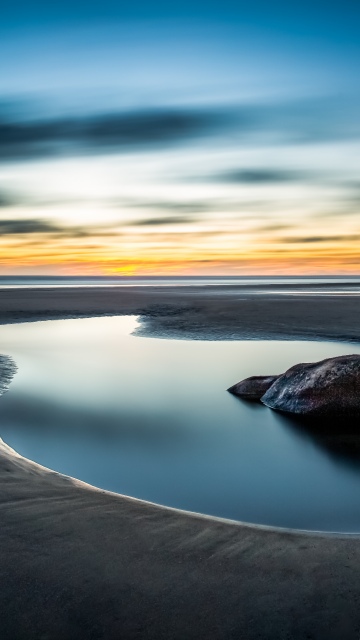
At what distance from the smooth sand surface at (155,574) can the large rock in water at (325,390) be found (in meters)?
4.07

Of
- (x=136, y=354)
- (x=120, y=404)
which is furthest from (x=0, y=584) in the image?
(x=136, y=354)

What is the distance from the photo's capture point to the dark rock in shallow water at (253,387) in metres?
9.30

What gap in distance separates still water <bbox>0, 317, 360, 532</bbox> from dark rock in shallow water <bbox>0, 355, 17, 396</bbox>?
0.60 ft

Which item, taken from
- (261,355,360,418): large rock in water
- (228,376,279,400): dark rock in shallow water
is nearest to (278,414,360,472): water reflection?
(261,355,360,418): large rock in water

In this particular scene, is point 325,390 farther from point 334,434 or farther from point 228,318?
point 228,318

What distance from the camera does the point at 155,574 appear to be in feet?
10.2

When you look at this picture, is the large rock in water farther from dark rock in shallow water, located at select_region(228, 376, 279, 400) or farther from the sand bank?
the sand bank

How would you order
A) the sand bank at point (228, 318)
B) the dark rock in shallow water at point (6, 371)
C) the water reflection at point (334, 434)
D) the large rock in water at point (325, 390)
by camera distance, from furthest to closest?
the sand bank at point (228, 318), the dark rock in shallow water at point (6, 371), the large rock in water at point (325, 390), the water reflection at point (334, 434)

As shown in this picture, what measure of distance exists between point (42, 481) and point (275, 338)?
1394 centimetres

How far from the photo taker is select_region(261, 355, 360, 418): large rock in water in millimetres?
7668

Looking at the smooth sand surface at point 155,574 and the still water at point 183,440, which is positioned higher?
the smooth sand surface at point 155,574

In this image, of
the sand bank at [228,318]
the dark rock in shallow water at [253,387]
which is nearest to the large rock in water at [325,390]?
the dark rock in shallow water at [253,387]

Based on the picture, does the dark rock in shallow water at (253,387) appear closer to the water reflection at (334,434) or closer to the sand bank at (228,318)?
the water reflection at (334,434)

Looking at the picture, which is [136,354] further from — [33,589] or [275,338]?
[33,589]
